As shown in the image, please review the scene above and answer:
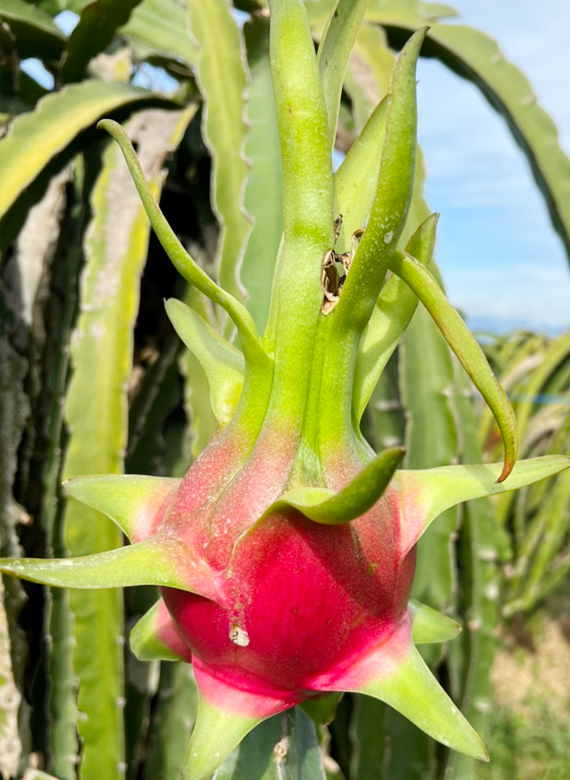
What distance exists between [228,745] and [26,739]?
0.40 meters

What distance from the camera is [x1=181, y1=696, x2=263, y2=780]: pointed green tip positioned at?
0.24 metres

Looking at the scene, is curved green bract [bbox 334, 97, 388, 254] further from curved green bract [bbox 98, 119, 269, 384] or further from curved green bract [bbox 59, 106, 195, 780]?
curved green bract [bbox 59, 106, 195, 780]

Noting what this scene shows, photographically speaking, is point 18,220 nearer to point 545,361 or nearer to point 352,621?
point 352,621

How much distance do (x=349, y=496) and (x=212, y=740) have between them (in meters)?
0.11

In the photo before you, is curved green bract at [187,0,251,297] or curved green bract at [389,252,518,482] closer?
Result: curved green bract at [389,252,518,482]

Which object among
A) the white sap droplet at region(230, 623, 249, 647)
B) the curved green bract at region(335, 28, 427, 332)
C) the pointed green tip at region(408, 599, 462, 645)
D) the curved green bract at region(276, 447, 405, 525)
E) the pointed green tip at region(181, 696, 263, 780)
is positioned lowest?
the pointed green tip at region(181, 696, 263, 780)

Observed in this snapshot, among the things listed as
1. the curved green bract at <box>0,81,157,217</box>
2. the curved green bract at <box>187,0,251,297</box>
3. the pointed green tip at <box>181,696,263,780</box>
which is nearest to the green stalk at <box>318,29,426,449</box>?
the pointed green tip at <box>181,696,263,780</box>

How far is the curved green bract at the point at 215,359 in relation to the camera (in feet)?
0.95

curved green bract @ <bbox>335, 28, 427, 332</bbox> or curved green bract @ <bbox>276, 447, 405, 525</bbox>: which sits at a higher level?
curved green bract @ <bbox>335, 28, 427, 332</bbox>

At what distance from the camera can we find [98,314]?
605 millimetres

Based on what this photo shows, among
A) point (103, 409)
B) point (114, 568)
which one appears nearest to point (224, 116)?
point (103, 409)

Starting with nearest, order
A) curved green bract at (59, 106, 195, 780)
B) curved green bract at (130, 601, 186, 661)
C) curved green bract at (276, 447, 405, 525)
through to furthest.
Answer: curved green bract at (276, 447, 405, 525), curved green bract at (130, 601, 186, 661), curved green bract at (59, 106, 195, 780)

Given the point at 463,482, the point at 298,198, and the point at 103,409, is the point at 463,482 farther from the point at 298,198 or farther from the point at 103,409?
the point at 103,409

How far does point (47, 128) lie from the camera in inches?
24.2
